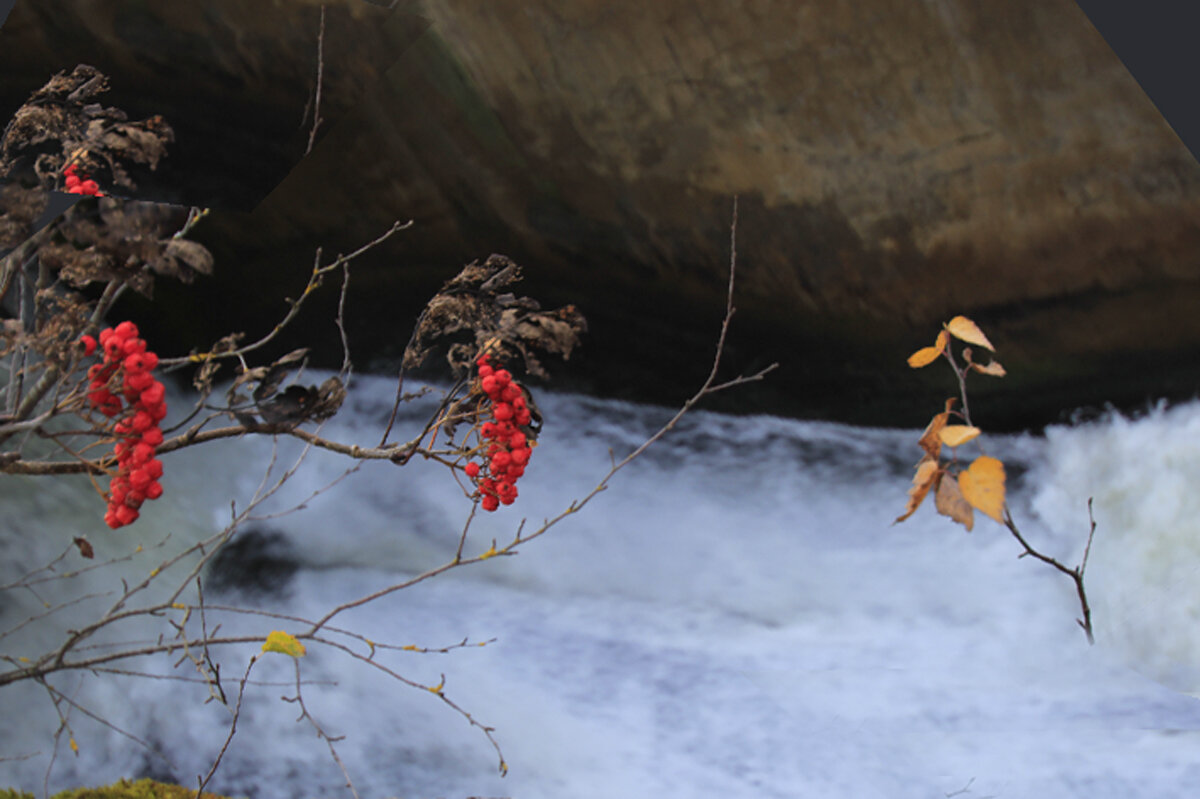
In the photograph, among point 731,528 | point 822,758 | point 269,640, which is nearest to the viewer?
point 269,640

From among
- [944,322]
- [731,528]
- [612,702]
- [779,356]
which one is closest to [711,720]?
[612,702]

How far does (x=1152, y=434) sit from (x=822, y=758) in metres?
0.57

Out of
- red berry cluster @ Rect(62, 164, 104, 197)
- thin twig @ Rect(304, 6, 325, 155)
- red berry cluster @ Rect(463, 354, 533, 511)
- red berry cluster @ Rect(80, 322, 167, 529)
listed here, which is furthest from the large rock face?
red berry cluster @ Rect(80, 322, 167, 529)

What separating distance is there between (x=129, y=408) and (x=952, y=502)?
0.91 metres

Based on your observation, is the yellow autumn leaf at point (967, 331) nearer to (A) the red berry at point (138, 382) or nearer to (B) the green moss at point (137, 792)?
(A) the red berry at point (138, 382)

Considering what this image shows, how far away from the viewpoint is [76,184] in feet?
3.32

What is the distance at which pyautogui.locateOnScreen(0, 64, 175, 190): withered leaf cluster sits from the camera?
997 mm

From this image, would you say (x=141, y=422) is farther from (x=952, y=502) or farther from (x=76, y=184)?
(x=952, y=502)

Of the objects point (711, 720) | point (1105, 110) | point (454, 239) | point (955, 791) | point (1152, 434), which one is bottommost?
point (955, 791)

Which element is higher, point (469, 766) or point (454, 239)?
point (454, 239)

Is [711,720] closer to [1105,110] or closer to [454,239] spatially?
[454,239]

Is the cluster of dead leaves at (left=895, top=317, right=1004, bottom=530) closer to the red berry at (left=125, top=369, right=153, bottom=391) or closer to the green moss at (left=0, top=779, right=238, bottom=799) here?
the red berry at (left=125, top=369, right=153, bottom=391)

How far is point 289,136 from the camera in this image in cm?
116

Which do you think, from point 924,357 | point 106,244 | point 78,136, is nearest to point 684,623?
point 924,357
